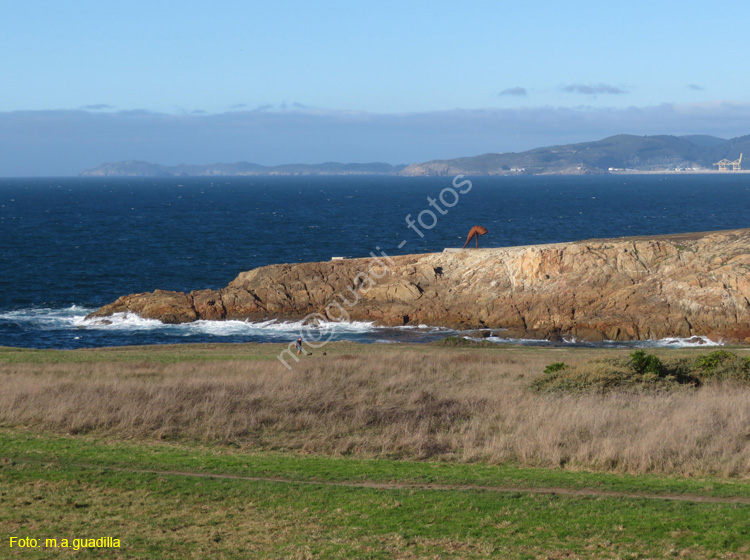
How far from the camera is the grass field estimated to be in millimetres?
13266

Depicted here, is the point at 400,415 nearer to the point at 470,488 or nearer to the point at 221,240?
the point at 470,488

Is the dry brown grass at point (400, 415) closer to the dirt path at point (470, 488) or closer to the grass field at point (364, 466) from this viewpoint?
the grass field at point (364, 466)

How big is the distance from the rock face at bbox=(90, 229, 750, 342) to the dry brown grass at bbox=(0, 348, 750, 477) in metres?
22.2

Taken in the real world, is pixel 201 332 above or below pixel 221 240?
below

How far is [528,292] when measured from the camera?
2048 inches

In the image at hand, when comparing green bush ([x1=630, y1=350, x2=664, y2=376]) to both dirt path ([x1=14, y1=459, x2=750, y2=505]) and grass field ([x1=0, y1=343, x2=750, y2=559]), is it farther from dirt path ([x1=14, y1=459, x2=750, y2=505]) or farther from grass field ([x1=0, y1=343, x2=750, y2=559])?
dirt path ([x1=14, y1=459, x2=750, y2=505])

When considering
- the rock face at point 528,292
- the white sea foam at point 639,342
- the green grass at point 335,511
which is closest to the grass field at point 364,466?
the green grass at point 335,511

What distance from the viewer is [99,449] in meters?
19.0

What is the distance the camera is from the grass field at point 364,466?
13.3 metres

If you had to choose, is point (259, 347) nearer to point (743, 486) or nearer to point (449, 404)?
point (449, 404)

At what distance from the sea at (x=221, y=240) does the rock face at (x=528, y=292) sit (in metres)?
1.90

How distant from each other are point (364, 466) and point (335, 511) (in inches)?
122

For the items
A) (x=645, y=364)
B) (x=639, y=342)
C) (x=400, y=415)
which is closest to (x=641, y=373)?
(x=645, y=364)

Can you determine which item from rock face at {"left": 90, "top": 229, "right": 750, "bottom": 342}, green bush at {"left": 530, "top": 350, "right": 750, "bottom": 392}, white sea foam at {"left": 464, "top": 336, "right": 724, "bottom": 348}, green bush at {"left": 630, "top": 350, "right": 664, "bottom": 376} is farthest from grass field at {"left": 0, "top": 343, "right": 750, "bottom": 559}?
rock face at {"left": 90, "top": 229, "right": 750, "bottom": 342}
